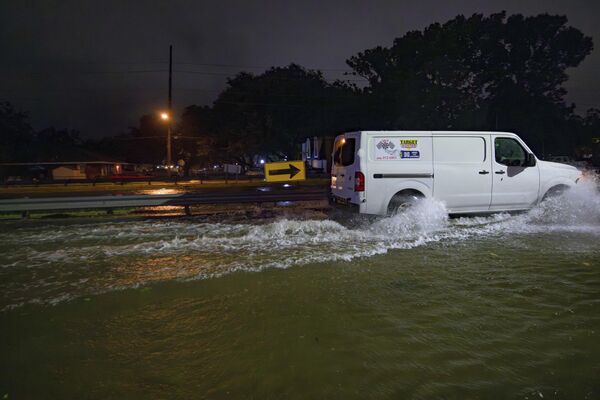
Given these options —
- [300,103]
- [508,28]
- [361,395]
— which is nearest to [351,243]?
[361,395]

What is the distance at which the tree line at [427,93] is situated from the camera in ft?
128

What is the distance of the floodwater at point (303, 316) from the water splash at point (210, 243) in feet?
0.17

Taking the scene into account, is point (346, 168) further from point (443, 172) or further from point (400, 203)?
point (443, 172)

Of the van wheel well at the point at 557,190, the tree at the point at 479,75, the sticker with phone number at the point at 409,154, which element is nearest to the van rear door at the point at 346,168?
the sticker with phone number at the point at 409,154

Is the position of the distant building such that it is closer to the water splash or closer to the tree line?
the tree line

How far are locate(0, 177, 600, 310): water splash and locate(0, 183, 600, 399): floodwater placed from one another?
0.05 m

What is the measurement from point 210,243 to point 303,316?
3.50 metres

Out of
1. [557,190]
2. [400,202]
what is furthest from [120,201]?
[557,190]

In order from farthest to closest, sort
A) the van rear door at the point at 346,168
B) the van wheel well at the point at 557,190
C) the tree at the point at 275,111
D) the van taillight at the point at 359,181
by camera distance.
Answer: the tree at the point at 275,111 → the van wheel well at the point at 557,190 → the van rear door at the point at 346,168 → the van taillight at the point at 359,181

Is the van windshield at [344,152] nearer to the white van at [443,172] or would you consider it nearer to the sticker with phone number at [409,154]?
the white van at [443,172]

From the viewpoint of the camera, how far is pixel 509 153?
Result: 8508 mm

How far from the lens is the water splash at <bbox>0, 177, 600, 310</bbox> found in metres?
5.15

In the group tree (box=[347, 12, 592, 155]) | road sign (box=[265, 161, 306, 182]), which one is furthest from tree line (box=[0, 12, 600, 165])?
road sign (box=[265, 161, 306, 182])

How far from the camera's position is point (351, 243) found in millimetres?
6836
